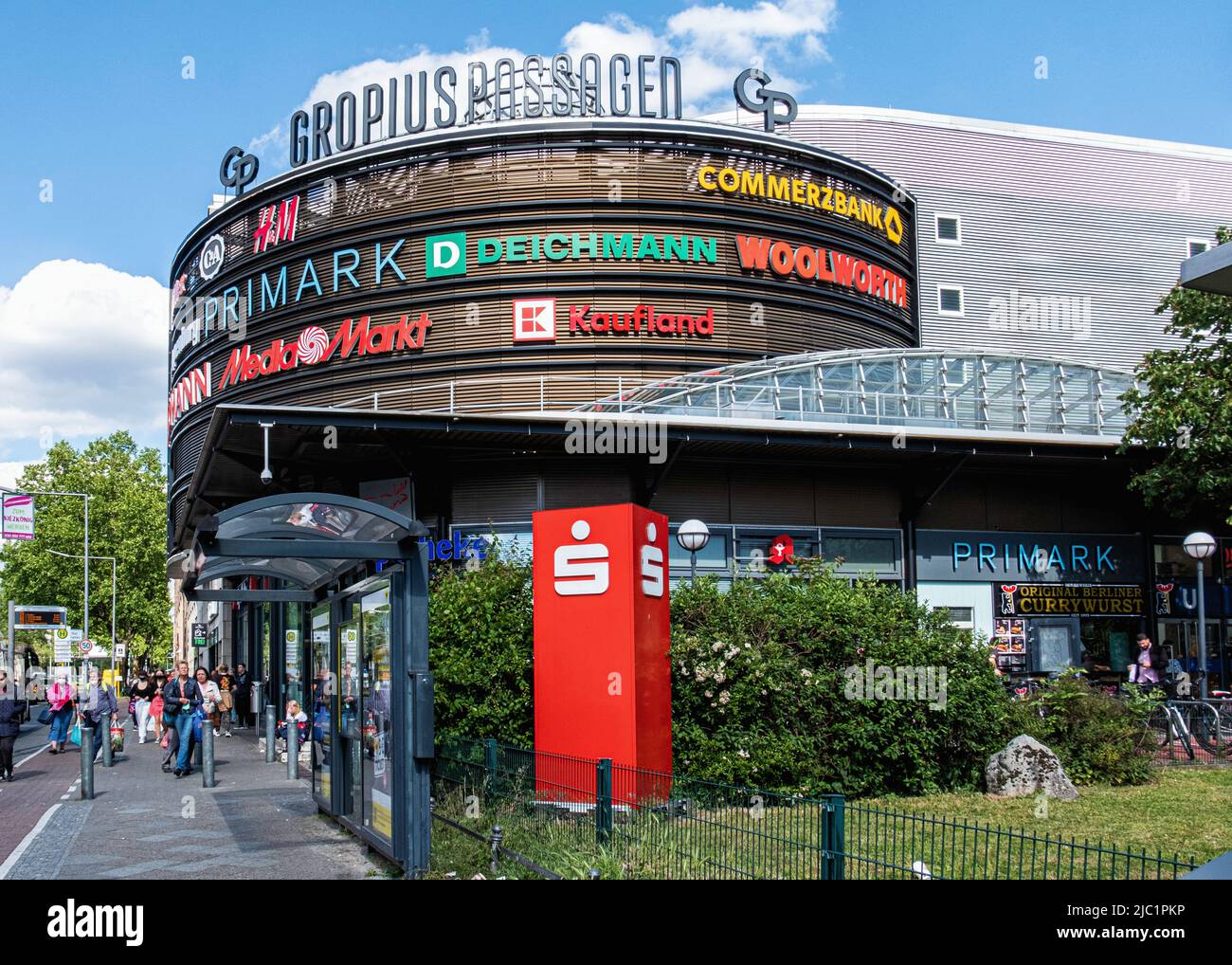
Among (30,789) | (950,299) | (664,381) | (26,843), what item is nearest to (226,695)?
(30,789)

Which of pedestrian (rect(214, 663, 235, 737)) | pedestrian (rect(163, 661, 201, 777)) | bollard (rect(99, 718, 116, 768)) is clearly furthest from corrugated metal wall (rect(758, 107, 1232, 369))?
bollard (rect(99, 718, 116, 768))

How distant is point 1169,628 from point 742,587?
16.6 meters

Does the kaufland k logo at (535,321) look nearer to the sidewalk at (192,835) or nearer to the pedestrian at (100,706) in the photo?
the pedestrian at (100,706)

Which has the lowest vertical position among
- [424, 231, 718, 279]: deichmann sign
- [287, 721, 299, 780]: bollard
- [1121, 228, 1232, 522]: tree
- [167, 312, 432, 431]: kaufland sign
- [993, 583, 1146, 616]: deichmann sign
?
[287, 721, 299, 780]: bollard

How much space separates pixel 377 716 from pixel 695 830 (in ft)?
12.0

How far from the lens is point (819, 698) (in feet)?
49.1

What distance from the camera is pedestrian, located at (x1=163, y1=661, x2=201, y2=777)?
2036 cm

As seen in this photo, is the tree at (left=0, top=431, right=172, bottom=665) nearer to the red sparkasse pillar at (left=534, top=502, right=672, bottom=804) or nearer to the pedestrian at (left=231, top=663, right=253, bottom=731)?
the pedestrian at (left=231, top=663, right=253, bottom=731)

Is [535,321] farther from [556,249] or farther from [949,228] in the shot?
[949,228]

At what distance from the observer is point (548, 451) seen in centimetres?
2425

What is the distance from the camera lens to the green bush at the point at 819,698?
14367 millimetres

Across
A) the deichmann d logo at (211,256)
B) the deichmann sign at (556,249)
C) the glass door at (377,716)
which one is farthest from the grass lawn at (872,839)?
the deichmann d logo at (211,256)

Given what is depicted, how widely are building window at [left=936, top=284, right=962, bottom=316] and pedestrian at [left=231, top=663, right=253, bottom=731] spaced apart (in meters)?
24.6
